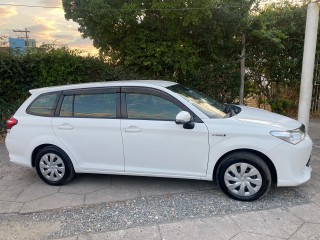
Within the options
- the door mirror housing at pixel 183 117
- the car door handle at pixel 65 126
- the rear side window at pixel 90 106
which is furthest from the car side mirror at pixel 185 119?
the car door handle at pixel 65 126

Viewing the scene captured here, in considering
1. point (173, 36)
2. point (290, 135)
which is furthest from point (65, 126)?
point (173, 36)

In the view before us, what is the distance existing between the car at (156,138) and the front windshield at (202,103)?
0.07ft

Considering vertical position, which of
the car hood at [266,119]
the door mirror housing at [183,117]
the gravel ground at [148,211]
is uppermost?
the door mirror housing at [183,117]

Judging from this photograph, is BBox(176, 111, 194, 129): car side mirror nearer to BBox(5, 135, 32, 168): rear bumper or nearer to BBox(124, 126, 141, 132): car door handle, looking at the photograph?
BBox(124, 126, 141, 132): car door handle

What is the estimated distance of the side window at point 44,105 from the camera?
436 centimetres

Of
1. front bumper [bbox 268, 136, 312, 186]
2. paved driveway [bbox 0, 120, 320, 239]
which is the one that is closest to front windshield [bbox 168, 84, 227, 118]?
front bumper [bbox 268, 136, 312, 186]

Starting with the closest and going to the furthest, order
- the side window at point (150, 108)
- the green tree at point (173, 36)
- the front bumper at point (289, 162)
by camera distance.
A: the front bumper at point (289, 162) < the side window at point (150, 108) < the green tree at point (173, 36)

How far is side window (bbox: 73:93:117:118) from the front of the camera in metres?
4.09

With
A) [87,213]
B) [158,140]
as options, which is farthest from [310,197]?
[87,213]

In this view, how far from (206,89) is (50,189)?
5.04 m

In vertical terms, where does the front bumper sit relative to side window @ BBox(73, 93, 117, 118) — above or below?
below

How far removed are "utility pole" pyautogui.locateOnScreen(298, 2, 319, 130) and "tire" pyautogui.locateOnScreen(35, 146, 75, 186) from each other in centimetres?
442

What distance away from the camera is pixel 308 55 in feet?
17.8

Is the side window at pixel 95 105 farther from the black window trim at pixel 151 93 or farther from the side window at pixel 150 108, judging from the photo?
the side window at pixel 150 108
